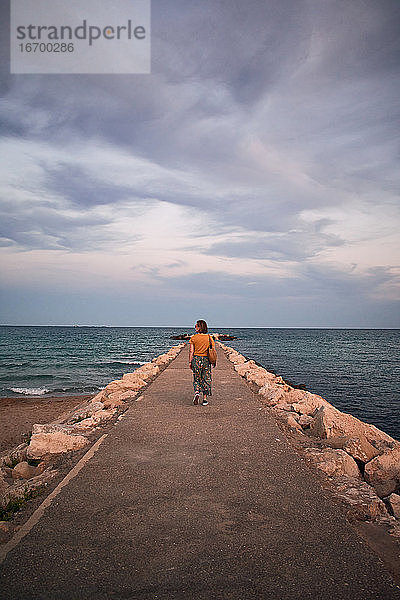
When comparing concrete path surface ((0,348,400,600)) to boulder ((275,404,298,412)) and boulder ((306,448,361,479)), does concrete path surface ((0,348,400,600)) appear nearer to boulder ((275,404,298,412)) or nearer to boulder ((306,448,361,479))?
boulder ((306,448,361,479))

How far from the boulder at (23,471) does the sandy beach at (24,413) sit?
4.40 meters

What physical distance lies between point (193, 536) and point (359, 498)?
1.72 metres

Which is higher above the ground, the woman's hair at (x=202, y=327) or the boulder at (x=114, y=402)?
the woman's hair at (x=202, y=327)

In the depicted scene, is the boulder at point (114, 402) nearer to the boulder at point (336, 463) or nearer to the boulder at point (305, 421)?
the boulder at point (305, 421)

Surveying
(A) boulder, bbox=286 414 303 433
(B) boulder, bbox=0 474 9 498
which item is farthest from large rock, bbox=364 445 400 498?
(B) boulder, bbox=0 474 9 498

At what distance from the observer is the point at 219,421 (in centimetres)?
703

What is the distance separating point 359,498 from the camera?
401cm

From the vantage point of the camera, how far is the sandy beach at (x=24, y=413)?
34.5ft

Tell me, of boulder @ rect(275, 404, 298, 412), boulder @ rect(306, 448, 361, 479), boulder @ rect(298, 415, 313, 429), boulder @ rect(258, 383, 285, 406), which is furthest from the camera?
boulder @ rect(258, 383, 285, 406)

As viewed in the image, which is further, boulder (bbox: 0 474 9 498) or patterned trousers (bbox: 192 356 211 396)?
patterned trousers (bbox: 192 356 211 396)

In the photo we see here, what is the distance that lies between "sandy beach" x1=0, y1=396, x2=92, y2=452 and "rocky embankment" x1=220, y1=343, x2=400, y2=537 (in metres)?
6.46

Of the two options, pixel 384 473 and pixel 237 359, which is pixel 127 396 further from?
pixel 237 359

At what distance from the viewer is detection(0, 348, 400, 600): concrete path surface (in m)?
2.62

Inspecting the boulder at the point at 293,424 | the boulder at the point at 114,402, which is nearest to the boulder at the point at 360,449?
the boulder at the point at 293,424
